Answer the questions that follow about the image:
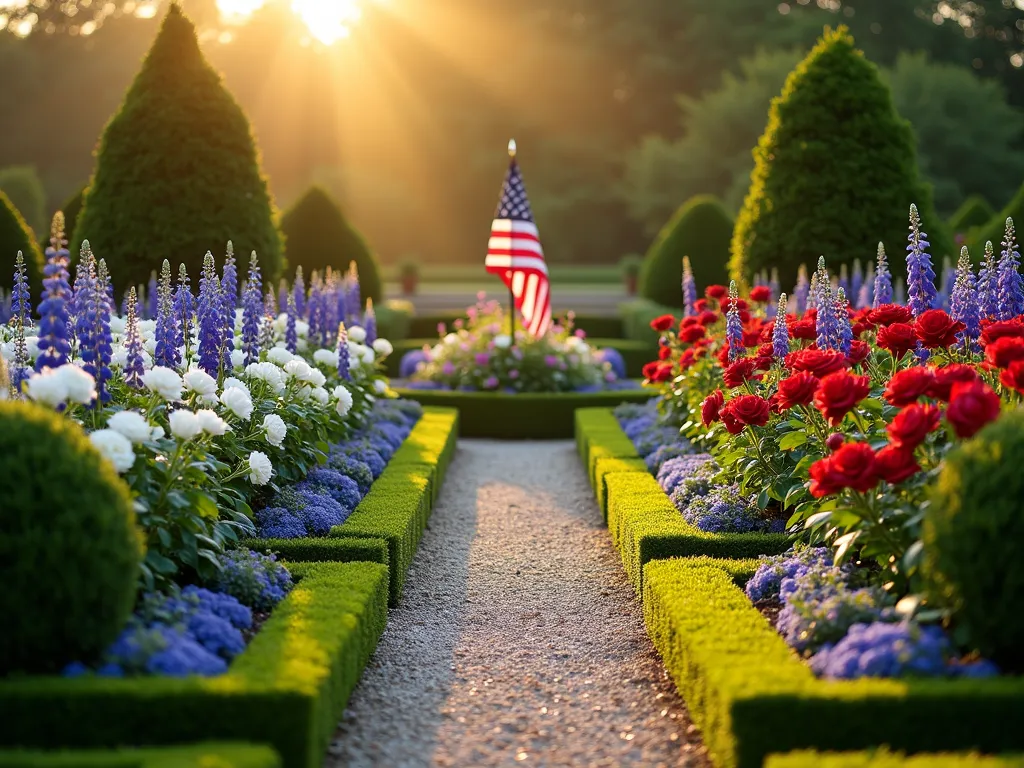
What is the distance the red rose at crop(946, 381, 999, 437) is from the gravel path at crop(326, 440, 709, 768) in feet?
4.72

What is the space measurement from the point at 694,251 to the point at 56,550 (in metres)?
15.4

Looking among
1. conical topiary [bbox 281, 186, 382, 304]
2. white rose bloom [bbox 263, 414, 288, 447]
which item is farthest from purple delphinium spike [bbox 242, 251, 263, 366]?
conical topiary [bbox 281, 186, 382, 304]

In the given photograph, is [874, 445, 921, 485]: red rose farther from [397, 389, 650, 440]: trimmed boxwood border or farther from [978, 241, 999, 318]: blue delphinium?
[397, 389, 650, 440]: trimmed boxwood border

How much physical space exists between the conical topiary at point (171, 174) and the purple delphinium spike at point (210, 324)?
175 inches

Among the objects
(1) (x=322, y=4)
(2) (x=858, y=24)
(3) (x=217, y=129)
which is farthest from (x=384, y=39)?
(3) (x=217, y=129)

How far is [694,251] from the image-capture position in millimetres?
17500

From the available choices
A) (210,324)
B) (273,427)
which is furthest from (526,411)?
(273,427)

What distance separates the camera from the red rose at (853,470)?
11.2ft

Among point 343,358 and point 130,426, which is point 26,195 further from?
point 130,426

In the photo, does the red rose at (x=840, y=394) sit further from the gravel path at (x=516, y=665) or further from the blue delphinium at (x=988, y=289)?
the blue delphinium at (x=988, y=289)

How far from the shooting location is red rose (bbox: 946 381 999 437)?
3.27m

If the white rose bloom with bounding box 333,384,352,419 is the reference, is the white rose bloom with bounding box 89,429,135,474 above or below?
above

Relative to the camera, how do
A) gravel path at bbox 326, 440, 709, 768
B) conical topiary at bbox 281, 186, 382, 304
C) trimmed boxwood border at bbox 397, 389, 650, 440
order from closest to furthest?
gravel path at bbox 326, 440, 709, 768 → trimmed boxwood border at bbox 397, 389, 650, 440 → conical topiary at bbox 281, 186, 382, 304

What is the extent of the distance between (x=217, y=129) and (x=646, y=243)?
32.3m
